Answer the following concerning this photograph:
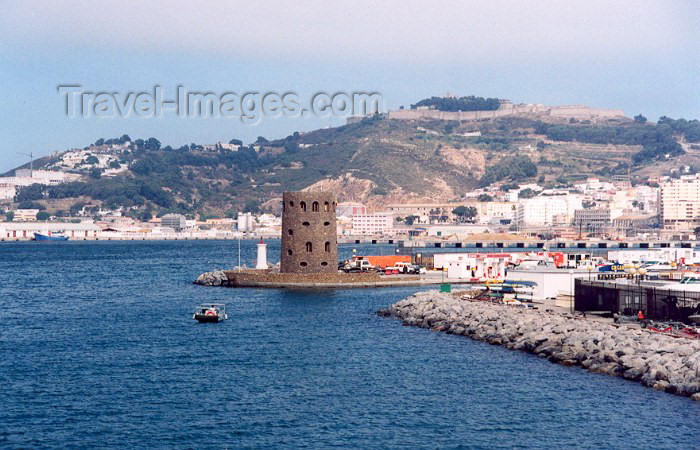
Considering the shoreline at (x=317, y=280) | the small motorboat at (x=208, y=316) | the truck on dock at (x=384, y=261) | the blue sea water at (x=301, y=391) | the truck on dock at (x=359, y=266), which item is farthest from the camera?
the truck on dock at (x=384, y=261)

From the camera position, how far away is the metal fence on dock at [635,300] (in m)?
32.9

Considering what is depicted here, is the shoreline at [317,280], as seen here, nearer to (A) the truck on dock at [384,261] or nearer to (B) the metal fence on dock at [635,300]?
(A) the truck on dock at [384,261]

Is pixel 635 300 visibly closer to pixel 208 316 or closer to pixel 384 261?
pixel 208 316

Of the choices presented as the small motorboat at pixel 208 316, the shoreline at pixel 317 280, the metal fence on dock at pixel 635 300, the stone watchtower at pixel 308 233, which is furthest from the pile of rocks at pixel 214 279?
the metal fence on dock at pixel 635 300

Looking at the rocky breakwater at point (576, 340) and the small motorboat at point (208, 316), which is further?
the small motorboat at point (208, 316)

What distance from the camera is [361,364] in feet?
102

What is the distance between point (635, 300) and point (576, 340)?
5.39 meters

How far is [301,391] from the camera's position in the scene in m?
26.9

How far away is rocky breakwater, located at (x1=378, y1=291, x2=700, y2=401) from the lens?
84.8 feet

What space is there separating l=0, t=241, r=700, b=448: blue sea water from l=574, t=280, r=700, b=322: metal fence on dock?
534cm

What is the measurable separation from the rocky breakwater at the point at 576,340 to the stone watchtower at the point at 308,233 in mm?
14638

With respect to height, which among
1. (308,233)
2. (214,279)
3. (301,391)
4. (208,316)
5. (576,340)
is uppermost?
(308,233)

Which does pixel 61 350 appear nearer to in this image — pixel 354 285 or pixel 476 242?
pixel 354 285

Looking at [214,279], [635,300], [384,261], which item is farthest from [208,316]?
[384,261]
